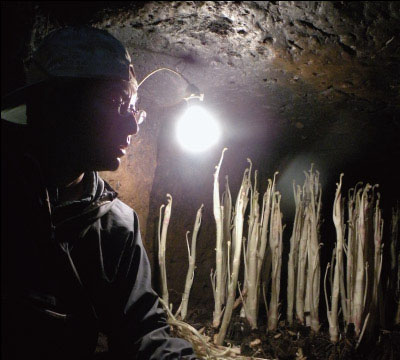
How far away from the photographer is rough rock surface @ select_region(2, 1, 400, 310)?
5.59 ft

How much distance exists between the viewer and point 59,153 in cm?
153

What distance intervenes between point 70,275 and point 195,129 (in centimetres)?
171

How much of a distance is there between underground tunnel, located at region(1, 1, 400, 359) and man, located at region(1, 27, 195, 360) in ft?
1.21

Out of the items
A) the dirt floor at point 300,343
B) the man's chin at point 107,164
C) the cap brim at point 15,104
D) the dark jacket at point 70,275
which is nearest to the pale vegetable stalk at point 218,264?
the dirt floor at point 300,343

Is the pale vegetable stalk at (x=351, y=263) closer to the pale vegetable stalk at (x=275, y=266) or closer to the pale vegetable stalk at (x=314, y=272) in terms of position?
the pale vegetable stalk at (x=314, y=272)

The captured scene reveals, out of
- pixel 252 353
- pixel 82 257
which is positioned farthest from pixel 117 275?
pixel 252 353

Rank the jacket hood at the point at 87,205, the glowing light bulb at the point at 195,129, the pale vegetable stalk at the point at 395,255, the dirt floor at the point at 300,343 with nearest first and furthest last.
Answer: the jacket hood at the point at 87,205 → the dirt floor at the point at 300,343 → the glowing light bulb at the point at 195,129 → the pale vegetable stalk at the point at 395,255

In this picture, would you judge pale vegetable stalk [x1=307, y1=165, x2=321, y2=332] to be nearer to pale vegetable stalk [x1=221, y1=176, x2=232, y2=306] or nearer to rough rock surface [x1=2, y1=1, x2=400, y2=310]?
pale vegetable stalk [x1=221, y1=176, x2=232, y2=306]

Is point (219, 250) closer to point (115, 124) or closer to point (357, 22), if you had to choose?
point (115, 124)

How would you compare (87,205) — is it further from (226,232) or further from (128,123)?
(226,232)

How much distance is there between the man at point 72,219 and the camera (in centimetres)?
134

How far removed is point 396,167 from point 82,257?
3.65 metres

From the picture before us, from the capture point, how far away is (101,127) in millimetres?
1511

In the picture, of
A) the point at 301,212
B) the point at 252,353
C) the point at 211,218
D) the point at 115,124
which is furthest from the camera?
the point at 211,218
